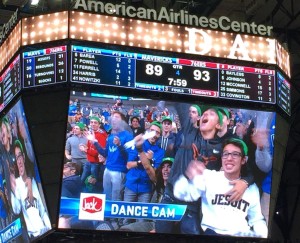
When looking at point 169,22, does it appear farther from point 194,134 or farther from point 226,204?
point 226,204

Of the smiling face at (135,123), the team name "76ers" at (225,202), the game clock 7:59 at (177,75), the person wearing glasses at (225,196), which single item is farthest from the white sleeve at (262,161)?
the smiling face at (135,123)

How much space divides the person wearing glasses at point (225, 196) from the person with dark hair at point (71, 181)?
208cm

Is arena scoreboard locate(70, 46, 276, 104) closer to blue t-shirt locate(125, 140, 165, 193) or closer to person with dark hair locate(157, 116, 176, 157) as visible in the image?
person with dark hair locate(157, 116, 176, 157)

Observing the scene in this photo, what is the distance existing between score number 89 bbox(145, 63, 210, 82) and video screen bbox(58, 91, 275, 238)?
23.7 inches

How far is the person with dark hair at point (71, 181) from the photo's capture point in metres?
16.7

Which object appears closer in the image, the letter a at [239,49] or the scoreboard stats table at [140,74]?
the scoreboard stats table at [140,74]

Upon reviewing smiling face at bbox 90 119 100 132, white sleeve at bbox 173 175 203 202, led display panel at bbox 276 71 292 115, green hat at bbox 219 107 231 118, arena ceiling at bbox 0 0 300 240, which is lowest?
white sleeve at bbox 173 175 203 202

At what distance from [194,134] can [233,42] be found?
8.11ft

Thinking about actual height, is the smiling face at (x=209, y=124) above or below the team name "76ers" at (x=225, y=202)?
above

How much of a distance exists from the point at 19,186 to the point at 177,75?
13.7 feet

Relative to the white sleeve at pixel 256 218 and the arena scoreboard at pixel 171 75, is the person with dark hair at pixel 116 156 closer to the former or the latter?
the arena scoreboard at pixel 171 75

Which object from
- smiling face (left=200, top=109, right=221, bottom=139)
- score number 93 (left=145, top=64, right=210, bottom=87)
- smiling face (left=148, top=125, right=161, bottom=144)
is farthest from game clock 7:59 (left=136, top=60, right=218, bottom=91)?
smiling face (left=148, top=125, right=161, bottom=144)

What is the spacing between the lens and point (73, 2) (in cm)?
1789

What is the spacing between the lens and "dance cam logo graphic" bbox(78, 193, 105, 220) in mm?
16688
